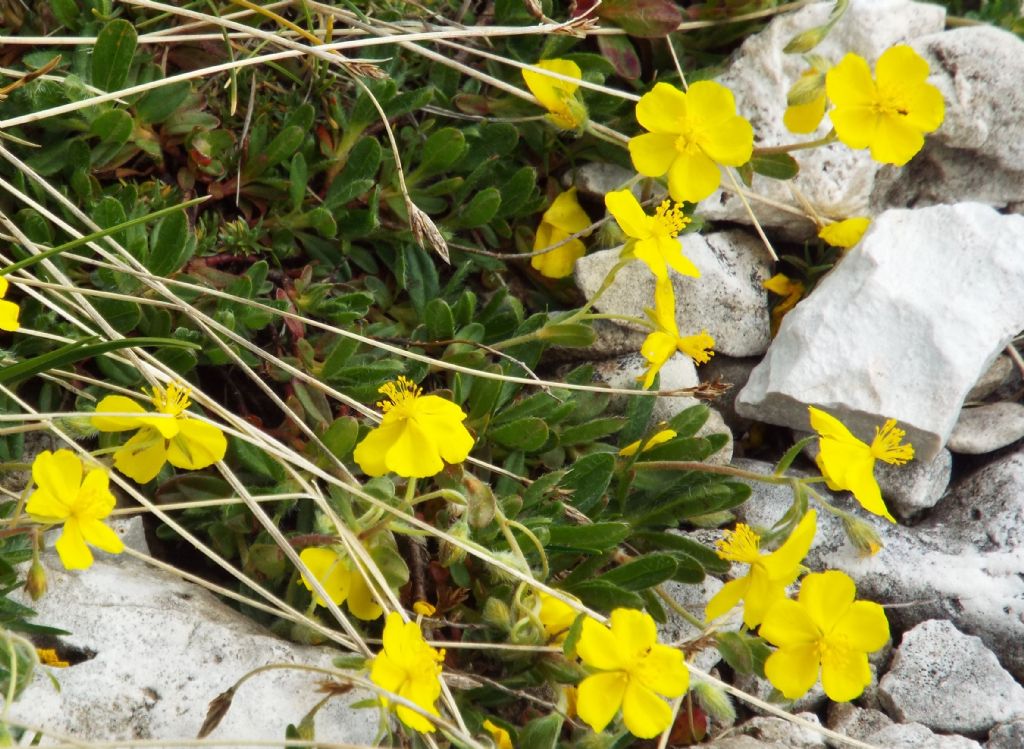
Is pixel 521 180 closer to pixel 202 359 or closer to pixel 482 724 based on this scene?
pixel 202 359

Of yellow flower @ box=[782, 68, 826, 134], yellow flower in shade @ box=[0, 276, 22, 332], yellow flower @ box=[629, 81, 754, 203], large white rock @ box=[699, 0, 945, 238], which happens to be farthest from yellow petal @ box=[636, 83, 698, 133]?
yellow flower in shade @ box=[0, 276, 22, 332]

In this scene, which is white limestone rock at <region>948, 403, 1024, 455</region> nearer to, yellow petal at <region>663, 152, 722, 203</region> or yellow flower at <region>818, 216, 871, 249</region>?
yellow flower at <region>818, 216, 871, 249</region>

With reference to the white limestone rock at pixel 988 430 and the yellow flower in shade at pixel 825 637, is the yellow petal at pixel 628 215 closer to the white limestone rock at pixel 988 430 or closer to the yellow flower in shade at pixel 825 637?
the yellow flower in shade at pixel 825 637

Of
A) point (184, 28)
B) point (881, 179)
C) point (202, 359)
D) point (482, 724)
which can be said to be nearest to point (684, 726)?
point (482, 724)

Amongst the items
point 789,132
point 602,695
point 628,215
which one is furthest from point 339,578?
point 789,132

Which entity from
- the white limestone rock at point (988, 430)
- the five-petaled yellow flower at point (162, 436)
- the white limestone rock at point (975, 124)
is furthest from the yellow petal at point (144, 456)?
the white limestone rock at point (975, 124)
